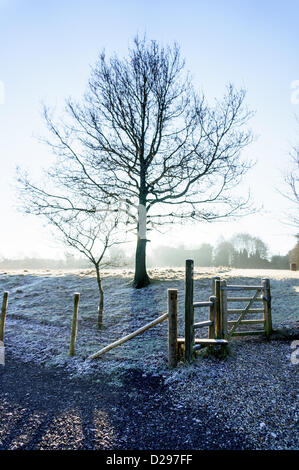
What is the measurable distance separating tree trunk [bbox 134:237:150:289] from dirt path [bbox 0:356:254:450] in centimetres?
842

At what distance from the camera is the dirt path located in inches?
166

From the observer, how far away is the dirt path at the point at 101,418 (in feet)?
13.8

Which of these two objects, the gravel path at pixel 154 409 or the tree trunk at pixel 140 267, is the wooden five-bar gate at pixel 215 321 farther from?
the tree trunk at pixel 140 267

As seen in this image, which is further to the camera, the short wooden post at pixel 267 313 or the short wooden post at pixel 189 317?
the short wooden post at pixel 267 313

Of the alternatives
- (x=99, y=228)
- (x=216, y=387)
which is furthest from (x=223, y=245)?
(x=216, y=387)

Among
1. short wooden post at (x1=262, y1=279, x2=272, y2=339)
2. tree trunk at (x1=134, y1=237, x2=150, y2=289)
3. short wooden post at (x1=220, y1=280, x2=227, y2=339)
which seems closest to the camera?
short wooden post at (x1=220, y1=280, x2=227, y2=339)

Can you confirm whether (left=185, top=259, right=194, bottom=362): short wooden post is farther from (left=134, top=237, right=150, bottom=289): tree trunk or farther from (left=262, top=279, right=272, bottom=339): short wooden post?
(left=134, top=237, right=150, bottom=289): tree trunk

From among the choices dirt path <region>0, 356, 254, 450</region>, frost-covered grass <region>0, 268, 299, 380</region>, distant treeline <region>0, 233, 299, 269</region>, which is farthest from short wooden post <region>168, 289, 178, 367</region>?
distant treeline <region>0, 233, 299, 269</region>

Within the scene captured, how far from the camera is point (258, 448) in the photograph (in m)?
4.04

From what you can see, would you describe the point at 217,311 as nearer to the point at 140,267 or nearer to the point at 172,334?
the point at 172,334

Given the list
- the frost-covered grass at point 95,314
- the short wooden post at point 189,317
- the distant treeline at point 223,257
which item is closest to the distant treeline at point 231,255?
the distant treeline at point 223,257

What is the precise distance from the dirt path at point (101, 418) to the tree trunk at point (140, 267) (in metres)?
8.42

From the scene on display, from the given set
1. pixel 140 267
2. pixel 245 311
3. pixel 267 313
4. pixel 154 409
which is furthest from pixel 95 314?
pixel 154 409
